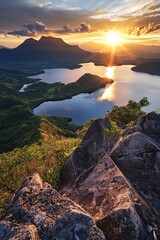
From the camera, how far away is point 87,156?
95.9ft

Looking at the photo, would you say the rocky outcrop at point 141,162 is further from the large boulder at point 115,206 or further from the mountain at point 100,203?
the large boulder at point 115,206

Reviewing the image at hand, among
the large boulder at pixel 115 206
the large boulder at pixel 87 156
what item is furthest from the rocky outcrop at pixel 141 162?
the large boulder at pixel 87 156

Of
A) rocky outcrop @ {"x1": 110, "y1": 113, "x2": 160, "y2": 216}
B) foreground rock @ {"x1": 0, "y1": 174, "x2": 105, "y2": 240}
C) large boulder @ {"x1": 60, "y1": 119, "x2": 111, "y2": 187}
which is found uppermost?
foreground rock @ {"x1": 0, "y1": 174, "x2": 105, "y2": 240}

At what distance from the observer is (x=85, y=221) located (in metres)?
13.6

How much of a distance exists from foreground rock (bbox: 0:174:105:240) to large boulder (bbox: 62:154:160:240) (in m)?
1.62

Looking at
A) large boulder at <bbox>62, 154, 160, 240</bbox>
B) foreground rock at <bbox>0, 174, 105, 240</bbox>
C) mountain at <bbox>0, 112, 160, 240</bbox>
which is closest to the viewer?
foreground rock at <bbox>0, 174, 105, 240</bbox>

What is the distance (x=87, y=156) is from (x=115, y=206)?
13.4 metres

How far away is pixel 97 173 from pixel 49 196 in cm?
619

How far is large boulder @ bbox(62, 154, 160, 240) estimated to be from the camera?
14.4 meters

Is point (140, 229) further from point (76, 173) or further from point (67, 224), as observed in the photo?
point (76, 173)

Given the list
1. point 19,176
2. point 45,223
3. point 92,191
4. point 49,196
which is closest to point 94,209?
point 92,191

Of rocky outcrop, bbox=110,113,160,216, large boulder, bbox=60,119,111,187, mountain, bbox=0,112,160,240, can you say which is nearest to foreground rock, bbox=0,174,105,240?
mountain, bbox=0,112,160,240

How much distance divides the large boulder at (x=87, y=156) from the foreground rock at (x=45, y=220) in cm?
843

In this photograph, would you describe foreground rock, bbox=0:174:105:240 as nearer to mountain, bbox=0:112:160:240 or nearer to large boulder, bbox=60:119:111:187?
mountain, bbox=0:112:160:240
